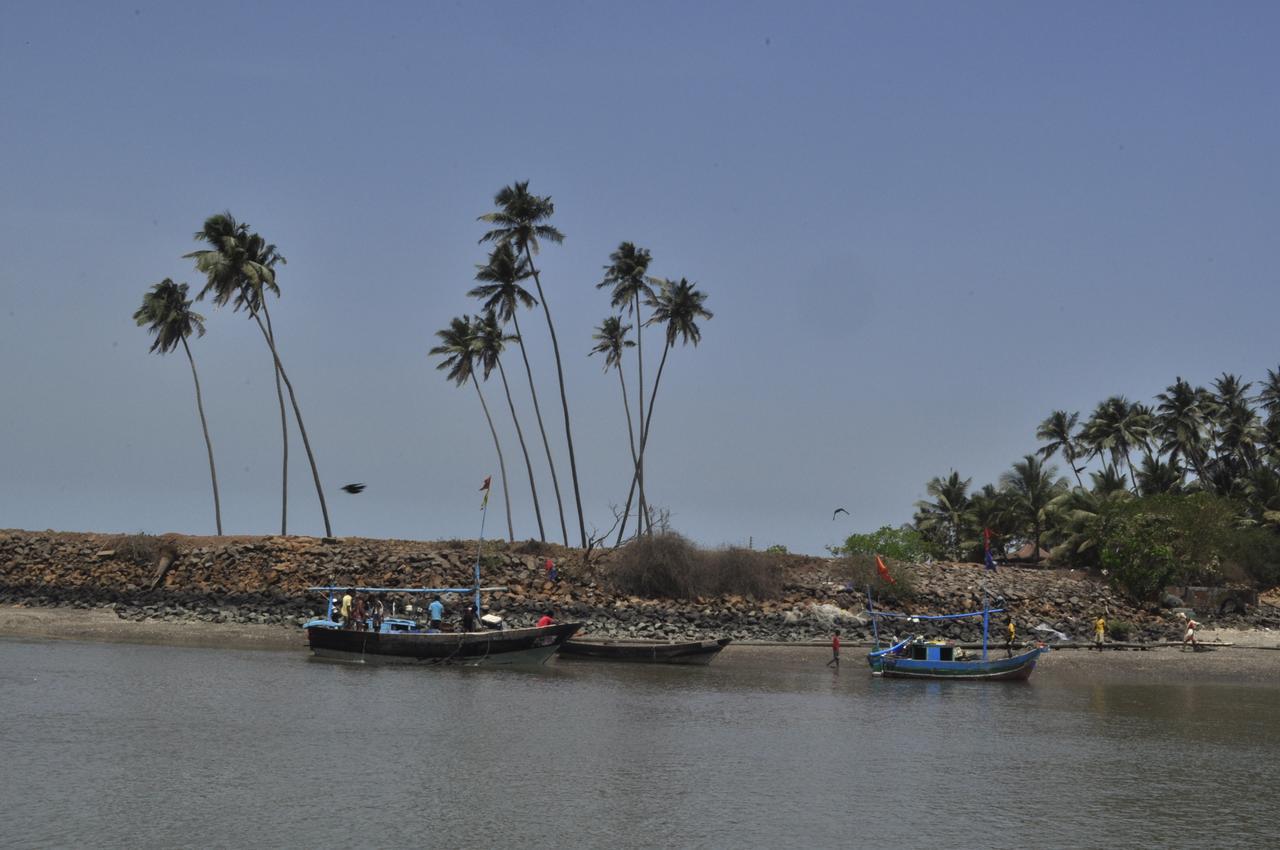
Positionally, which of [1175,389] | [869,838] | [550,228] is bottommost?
[869,838]

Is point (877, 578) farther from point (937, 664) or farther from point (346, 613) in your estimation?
point (346, 613)

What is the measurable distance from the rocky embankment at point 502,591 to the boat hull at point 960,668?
10124 mm

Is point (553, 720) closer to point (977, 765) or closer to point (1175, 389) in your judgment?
point (977, 765)

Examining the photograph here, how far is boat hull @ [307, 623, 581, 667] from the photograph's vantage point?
159 feet

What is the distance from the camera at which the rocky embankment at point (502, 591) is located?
60156 mm

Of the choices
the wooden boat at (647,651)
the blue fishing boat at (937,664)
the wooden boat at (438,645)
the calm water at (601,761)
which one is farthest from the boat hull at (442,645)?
the blue fishing boat at (937,664)

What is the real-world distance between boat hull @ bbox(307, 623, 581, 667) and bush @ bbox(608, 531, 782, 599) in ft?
53.5

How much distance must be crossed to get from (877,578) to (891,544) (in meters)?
12.3

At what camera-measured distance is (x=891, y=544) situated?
77.4m

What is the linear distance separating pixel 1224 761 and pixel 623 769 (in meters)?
16.0

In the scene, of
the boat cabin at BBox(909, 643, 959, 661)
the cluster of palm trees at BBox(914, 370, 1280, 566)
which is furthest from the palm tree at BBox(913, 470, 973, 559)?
the boat cabin at BBox(909, 643, 959, 661)

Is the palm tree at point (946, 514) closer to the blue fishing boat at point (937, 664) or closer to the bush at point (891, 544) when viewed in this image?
the bush at point (891, 544)

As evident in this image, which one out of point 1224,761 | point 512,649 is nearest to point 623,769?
point 1224,761

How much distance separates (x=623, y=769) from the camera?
27.6 metres
